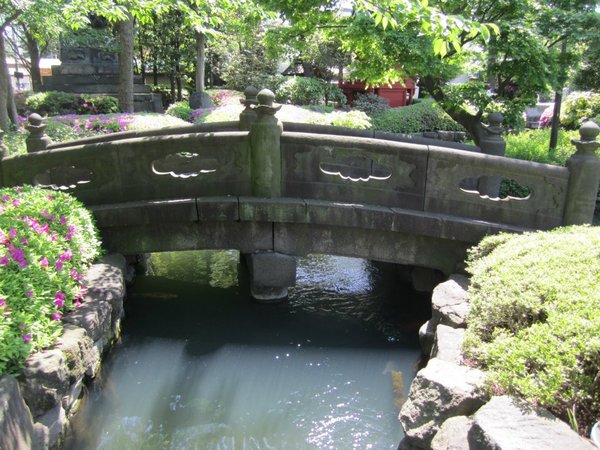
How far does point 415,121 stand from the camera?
54.5ft

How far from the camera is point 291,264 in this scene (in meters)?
6.96

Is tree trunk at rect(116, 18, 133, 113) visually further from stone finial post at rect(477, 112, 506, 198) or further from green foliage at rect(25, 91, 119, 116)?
stone finial post at rect(477, 112, 506, 198)

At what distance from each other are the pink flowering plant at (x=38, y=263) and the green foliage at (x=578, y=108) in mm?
14905

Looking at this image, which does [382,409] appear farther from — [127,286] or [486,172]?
[127,286]

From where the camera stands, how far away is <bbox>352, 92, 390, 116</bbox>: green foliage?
20078 millimetres

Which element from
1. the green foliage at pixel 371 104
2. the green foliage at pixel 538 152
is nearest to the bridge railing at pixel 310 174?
the green foliage at pixel 538 152

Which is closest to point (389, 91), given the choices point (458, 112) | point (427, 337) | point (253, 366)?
point (458, 112)

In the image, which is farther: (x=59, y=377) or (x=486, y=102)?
(x=486, y=102)

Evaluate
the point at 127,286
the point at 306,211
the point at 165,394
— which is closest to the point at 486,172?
the point at 306,211

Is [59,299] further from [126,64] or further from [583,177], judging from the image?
[126,64]

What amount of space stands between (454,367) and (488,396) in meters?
0.47

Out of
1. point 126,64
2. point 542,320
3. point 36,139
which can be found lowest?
point 542,320

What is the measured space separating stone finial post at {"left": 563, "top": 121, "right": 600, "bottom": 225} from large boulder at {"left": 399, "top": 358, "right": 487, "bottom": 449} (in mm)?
2992

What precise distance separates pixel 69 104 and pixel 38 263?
15.3m
